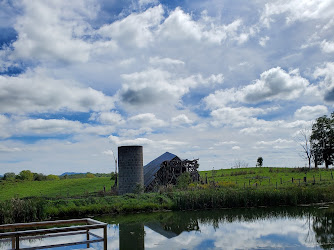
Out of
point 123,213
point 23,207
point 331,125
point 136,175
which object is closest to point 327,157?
point 331,125

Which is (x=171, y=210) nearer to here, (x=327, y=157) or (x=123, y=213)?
(x=123, y=213)

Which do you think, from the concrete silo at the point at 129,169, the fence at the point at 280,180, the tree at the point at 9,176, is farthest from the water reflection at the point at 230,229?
the tree at the point at 9,176

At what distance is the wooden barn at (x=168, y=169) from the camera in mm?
37938

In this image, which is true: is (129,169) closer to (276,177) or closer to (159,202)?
(159,202)

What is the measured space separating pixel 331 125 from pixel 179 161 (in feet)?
114

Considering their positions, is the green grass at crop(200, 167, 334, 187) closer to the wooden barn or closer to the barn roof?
the wooden barn

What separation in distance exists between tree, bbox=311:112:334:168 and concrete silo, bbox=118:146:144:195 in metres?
41.3

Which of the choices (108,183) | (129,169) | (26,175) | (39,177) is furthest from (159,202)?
(26,175)

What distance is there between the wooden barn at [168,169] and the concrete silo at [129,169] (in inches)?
220

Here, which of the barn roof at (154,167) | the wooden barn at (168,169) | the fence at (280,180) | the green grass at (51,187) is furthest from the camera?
the green grass at (51,187)

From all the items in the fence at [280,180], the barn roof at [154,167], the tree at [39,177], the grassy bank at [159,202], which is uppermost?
the barn roof at [154,167]

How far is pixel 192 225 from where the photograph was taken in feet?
63.3

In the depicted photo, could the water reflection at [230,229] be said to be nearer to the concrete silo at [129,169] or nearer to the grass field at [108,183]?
the concrete silo at [129,169]

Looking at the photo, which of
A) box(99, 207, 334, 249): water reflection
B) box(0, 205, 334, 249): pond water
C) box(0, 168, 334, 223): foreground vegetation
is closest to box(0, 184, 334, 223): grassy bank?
box(0, 168, 334, 223): foreground vegetation
